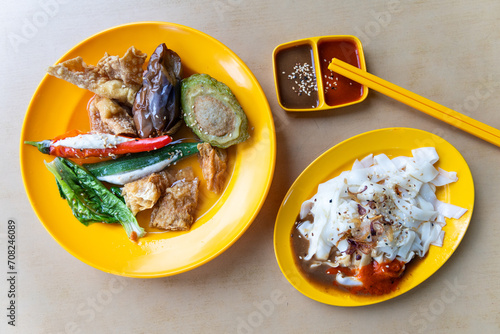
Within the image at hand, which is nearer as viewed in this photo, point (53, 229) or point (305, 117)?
point (53, 229)

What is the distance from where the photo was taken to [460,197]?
8.68 ft

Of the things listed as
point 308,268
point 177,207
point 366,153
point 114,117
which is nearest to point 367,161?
point 366,153

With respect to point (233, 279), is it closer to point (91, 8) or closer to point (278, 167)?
point (278, 167)

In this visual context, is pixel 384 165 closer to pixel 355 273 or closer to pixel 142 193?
pixel 355 273

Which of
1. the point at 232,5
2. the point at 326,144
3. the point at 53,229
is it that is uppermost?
the point at 232,5

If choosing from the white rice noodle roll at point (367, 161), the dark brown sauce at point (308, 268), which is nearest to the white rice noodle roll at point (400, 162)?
the white rice noodle roll at point (367, 161)

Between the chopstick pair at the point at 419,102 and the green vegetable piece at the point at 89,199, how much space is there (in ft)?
6.21

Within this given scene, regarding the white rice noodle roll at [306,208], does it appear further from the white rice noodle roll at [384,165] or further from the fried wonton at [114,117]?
the fried wonton at [114,117]

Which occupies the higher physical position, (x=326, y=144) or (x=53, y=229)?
(x=326, y=144)

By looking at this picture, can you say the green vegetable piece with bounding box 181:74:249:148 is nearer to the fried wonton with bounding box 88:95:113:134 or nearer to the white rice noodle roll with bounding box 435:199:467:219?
the fried wonton with bounding box 88:95:113:134

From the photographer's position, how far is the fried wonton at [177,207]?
A: 2.61 meters

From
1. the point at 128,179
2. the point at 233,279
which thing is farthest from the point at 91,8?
the point at 233,279

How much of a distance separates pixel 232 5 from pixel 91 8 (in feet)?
3.71

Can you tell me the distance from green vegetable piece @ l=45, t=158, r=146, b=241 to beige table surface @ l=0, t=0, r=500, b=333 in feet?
1.53
